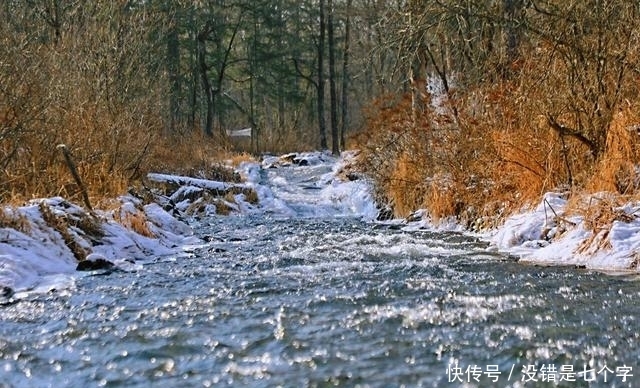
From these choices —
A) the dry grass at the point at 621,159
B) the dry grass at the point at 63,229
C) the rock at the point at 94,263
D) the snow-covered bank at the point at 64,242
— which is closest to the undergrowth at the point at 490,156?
the dry grass at the point at 621,159

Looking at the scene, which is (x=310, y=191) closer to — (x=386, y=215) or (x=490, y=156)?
(x=386, y=215)

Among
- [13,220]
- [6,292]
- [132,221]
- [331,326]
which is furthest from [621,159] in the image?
[13,220]

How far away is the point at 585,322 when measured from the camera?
3982 mm

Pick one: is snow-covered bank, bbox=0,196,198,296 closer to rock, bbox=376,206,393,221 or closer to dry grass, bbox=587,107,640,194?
rock, bbox=376,206,393,221

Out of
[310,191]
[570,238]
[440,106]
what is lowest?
[310,191]

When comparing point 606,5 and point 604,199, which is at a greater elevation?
point 606,5

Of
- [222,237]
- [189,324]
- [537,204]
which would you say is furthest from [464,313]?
[222,237]

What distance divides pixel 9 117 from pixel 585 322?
6130 millimetres

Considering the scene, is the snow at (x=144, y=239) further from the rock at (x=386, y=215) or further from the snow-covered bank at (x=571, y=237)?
the rock at (x=386, y=215)

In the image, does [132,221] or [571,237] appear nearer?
[571,237]

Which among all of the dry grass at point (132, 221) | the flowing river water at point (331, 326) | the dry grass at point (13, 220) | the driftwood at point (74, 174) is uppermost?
the driftwood at point (74, 174)

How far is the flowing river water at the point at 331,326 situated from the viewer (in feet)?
10.6

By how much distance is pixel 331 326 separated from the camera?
402 centimetres

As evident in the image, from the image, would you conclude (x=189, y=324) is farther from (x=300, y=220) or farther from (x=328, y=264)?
(x=300, y=220)
